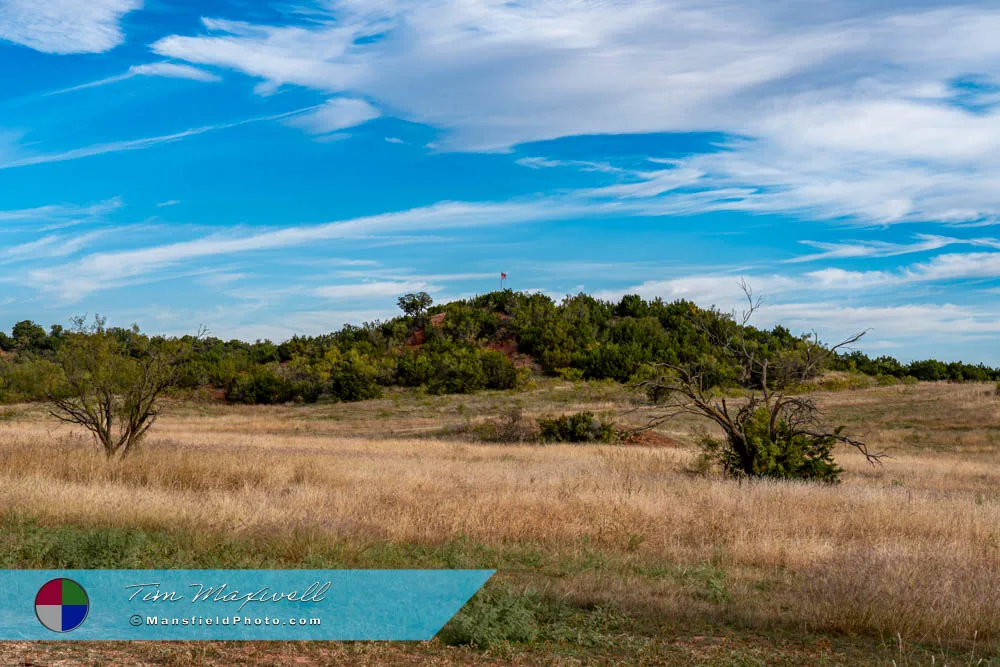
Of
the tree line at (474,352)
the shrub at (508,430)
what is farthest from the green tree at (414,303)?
the shrub at (508,430)

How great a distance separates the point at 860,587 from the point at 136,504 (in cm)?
902

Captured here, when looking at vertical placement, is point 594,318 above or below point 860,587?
above

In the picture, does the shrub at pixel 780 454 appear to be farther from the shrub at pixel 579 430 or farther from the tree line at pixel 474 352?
the tree line at pixel 474 352

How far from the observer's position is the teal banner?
19.8 ft

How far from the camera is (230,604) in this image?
6.46 meters

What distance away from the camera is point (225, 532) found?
9.31m

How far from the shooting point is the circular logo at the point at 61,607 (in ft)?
19.7

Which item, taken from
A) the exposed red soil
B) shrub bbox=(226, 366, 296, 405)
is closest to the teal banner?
the exposed red soil

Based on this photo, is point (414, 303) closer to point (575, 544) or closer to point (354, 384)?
point (354, 384)

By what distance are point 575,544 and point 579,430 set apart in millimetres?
21256

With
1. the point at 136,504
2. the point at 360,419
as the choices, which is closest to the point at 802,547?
the point at 136,504

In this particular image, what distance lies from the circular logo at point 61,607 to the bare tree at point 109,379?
13.8 meters

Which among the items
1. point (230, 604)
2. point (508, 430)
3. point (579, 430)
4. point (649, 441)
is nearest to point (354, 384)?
point (508, 430)

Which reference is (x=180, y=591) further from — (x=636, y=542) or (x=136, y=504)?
(x=636, y=542)
